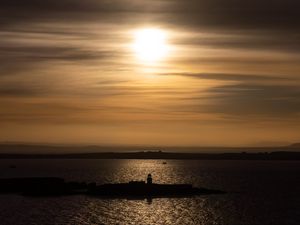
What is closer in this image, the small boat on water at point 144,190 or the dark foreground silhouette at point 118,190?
the small boat on water at point 144,190

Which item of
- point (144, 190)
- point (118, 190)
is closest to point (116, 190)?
point (118, 190)

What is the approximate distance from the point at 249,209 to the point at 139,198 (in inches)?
1009

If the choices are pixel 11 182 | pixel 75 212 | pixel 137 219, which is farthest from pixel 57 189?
pixel 137 219

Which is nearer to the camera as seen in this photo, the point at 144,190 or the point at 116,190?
the point at 144,190

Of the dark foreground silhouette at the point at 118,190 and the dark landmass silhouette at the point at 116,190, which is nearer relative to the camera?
the dark landmass silhouette at the point at 116,190

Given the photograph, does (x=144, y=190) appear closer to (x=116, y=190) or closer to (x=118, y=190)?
(x=118, y=190)

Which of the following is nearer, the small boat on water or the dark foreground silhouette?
the small boat on water

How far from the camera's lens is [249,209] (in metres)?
→ 96.3

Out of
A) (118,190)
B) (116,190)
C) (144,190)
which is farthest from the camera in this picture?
(118,190)

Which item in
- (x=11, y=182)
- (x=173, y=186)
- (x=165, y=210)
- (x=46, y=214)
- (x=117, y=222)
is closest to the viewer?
(x=117, y=222)

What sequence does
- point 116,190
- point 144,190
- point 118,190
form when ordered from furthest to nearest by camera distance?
point 118,190
point 116,190
point 144,190

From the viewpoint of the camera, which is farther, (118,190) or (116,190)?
(118,190)

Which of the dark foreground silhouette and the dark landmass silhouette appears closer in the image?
the dark landmass silhouette

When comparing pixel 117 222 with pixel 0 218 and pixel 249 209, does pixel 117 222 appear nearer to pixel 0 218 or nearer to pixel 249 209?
pixel 0 218
